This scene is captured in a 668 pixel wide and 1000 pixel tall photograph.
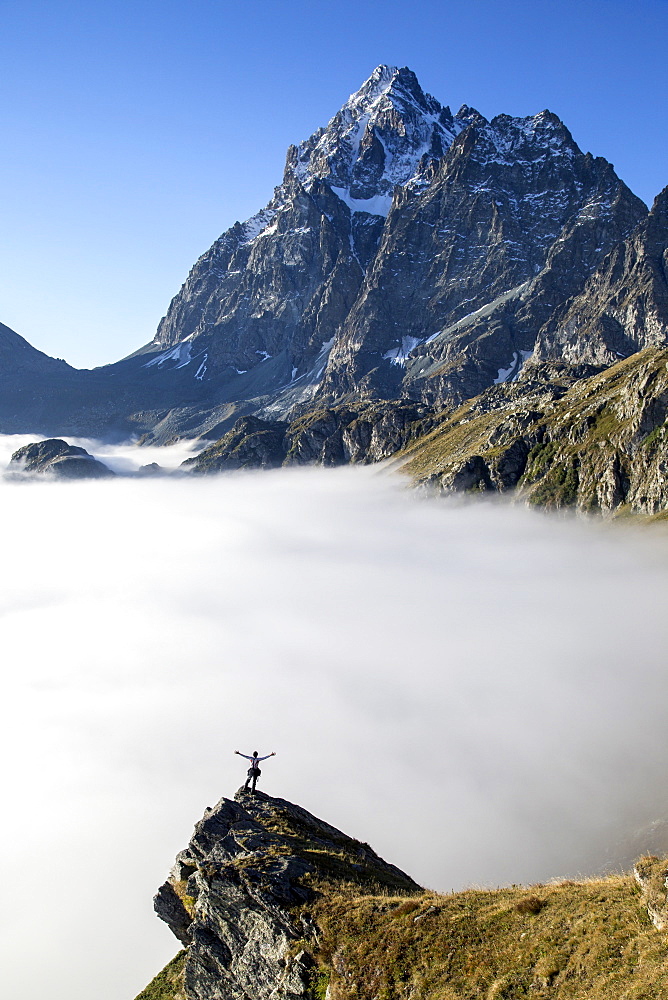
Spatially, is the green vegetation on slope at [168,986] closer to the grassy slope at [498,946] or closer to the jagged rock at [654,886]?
the grassy slope at [498,946]

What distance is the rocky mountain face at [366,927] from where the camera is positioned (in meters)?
25.2

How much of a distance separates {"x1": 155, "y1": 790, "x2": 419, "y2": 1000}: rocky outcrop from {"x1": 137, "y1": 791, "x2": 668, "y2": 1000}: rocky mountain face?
3.4 inches

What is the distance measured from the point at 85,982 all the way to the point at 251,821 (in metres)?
209

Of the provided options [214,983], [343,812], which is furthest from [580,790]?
[214,983]

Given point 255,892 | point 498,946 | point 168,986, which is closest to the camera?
point 498,946

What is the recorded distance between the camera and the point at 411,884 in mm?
43500

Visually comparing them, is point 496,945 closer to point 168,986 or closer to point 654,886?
point 654,886

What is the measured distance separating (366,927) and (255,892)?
26.0 feet

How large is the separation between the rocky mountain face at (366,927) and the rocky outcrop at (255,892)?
0.09 meters

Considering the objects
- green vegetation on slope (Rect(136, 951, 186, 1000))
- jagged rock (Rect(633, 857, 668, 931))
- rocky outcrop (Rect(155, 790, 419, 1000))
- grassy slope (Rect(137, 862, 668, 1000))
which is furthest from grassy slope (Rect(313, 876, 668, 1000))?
green vegetation on slope (Rect(136, 951, 186, 1000))

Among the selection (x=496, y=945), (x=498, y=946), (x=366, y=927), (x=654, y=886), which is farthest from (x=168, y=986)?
(x=654, y=886)

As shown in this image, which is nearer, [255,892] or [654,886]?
[654,886]

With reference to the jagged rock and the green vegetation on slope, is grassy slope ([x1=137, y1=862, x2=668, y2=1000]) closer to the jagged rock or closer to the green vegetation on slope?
the jagged rock

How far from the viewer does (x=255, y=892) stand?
1460 inches
